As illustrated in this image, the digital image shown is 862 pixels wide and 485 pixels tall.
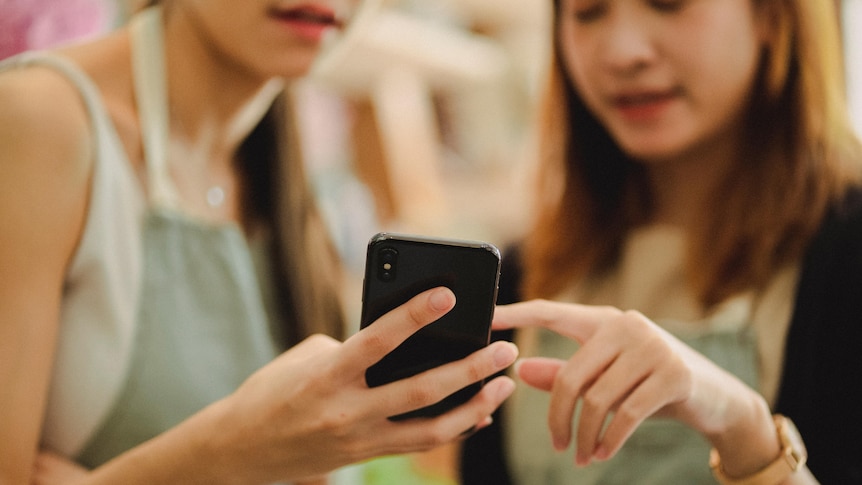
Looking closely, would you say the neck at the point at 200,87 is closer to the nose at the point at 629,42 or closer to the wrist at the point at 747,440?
the nose at the point at 629,42

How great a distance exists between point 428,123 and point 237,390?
1375 millimetres

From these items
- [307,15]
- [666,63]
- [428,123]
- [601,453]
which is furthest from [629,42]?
[428,123]

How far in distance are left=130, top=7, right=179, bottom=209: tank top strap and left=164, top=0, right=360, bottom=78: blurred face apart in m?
0.03

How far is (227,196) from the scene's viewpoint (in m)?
0.78

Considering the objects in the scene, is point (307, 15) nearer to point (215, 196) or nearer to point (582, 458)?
point (215, 196)

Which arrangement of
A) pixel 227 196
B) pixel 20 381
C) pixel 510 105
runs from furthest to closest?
1. pixel 510 105
2. pixel 227 196
3. pixel 20 381

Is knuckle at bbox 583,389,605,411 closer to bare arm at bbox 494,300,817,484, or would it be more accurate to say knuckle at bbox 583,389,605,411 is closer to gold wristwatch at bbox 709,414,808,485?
bare arm at bbox 494,300,817,484

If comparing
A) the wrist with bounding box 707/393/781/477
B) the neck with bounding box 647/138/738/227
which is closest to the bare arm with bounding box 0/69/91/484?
the wrist with bounding box 707/393/781/477

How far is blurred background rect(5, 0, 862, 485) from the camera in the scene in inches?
54.5

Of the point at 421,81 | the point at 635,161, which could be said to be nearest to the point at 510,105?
the point at 421,81

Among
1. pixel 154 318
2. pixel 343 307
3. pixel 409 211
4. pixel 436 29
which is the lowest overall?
pixel 409 211

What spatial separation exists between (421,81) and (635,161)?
96cm

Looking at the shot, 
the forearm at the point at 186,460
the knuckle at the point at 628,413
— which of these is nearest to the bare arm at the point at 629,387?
the knuckle at the point at 628,413

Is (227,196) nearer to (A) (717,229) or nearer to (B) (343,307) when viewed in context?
(B) (343,307)
